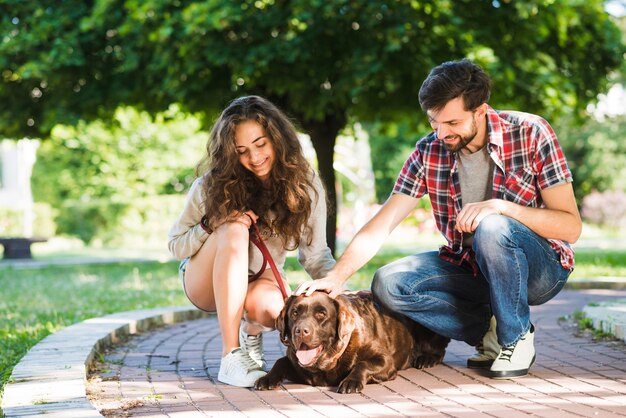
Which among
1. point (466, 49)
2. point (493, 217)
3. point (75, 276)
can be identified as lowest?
point (75, 276)

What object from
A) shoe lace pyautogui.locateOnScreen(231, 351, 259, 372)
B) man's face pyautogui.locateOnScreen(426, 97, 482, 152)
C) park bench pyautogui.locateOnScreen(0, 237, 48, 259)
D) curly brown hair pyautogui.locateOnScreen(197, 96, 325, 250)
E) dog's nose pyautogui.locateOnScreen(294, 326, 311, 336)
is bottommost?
park bench pyautogui.locateOnScreen(0, 237, 48, 259)

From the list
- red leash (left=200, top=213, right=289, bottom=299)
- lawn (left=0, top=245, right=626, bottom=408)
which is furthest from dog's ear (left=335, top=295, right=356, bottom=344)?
lawn (left=0, top=245, right=626, bottom=408)

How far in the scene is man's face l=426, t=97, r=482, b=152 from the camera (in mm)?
4477

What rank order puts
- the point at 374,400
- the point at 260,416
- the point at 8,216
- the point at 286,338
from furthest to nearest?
the point at 8,216 → the point at 286,338 → the point at 374,400 → the point at 260,416

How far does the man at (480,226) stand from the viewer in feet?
14.6

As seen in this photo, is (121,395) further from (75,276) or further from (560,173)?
(75,276)

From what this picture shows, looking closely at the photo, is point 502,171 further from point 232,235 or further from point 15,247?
point 15,247

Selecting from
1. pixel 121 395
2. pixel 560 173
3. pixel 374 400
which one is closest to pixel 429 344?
pixel 374 400

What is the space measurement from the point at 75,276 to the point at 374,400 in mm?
10343

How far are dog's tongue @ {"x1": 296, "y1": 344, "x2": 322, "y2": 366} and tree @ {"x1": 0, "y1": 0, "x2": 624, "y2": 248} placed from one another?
23.1 ft

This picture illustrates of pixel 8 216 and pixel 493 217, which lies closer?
pixel 493 217

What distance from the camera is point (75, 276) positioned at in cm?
1366

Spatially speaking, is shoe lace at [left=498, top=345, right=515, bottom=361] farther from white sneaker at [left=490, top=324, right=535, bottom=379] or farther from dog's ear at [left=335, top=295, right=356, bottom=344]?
dog's ear at [left=335, top=295, right=356, bottom=344]

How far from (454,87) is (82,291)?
287 inches
